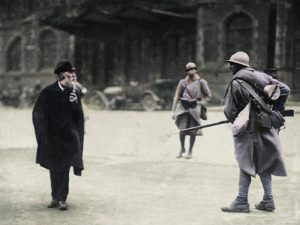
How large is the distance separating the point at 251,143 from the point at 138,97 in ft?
60.5

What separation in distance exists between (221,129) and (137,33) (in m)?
14.8

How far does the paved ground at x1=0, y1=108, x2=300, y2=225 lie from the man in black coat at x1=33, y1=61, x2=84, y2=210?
39 centimetres

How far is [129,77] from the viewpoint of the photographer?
1152 inches

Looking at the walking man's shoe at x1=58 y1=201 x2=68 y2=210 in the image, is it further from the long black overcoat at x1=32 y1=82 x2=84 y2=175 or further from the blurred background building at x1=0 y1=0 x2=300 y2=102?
the blurred background building at x1=0 y1=0 x2=300 y2=102

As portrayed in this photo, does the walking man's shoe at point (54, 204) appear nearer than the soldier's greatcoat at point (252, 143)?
No

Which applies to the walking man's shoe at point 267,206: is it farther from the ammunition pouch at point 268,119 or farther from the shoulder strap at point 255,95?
the shoulder strap at point 255,95

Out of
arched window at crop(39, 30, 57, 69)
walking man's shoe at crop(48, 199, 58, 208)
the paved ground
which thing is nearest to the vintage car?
arched window at crop(39, 30, 57, 69)

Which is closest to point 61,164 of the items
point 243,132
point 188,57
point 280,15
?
point 243,132

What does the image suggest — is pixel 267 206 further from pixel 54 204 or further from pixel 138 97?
pixel 138 97

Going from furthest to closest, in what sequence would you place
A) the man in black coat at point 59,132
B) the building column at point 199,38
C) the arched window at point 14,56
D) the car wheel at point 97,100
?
1. the arched window at point 14,56
2. the building column at point 199,38
3. the car wheel at point 97,100
4. the man in black coat at point 59,132

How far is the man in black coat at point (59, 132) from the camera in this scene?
600 cm

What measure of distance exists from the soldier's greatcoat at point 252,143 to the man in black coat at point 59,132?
5.38 feet

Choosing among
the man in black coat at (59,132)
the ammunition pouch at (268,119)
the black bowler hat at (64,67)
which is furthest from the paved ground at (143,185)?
the black bowler hat at (64,67)

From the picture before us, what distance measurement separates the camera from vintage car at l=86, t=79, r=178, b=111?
23031 millimetres
